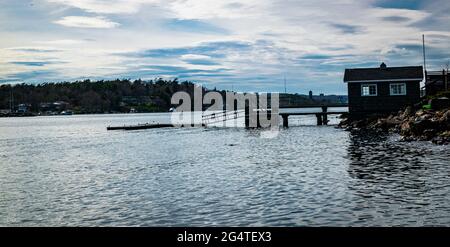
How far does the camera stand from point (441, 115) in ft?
126

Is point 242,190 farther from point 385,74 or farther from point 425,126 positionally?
point 385,74

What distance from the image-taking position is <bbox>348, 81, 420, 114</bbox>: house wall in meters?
55.2

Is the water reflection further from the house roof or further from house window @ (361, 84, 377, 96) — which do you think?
the house roof

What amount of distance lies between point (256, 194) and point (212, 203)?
2418 millimetres

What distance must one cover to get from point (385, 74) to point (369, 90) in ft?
9.34

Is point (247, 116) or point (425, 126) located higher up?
point (247, 116)

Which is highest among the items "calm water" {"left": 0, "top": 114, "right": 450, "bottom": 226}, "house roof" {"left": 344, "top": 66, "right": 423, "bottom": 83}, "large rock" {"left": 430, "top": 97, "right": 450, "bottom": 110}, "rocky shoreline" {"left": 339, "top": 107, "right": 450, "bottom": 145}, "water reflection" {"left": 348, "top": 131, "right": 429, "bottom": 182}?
"house roof" {"left": 344, "top": 66, "right": 423, "bottom": 83}

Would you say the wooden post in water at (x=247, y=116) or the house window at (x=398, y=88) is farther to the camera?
the wooden post in water at (x=247, y=116)

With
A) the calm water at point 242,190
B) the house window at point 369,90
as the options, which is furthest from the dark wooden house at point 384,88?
the calm water at point 242,190

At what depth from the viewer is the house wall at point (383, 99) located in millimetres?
55250

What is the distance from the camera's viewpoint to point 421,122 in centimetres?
3956

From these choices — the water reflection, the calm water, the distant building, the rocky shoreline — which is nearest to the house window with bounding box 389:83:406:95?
the rocky shoreline

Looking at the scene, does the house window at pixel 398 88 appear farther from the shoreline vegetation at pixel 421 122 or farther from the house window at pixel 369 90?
the shoreline vegetation at pixel 421 122

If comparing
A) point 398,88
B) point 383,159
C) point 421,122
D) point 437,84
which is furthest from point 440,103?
point 383,159
